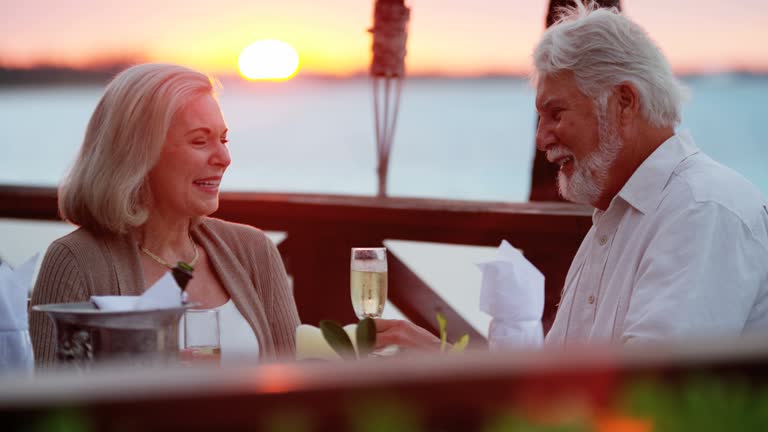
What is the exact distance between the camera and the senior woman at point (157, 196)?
2285 millimetres

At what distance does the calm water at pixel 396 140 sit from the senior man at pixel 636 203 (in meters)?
0.27

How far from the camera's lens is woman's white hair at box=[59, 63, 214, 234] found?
2314mm

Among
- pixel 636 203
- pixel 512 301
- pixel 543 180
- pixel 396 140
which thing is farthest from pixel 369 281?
pixel 396 140

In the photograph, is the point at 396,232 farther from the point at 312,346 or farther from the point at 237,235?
the point at 312,346

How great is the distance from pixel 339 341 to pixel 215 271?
0.98m

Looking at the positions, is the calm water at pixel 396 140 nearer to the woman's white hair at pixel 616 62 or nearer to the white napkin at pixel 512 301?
the woman's white hair at pixel 616 62

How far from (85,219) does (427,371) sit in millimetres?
1950

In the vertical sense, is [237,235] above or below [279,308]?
above

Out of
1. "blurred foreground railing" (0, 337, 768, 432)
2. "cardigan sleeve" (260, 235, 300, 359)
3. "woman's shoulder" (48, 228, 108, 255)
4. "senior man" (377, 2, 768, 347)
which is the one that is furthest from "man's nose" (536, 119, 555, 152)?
"blurred foreground railing" (0, 337, 768, 432)

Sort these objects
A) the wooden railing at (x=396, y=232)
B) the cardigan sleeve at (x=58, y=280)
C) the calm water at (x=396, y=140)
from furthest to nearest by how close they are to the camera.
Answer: the calm water at (x=396, y=140) → the wooden railing at (x=396, y=232) → the cardigan sleeve at (x=58, y=280)

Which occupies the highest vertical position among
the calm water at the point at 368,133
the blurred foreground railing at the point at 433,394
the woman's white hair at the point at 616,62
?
the woman's white hair at the point at 616,62

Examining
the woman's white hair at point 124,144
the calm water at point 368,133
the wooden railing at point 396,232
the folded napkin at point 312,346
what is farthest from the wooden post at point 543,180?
the calm water at point 368,133

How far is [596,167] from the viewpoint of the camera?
222cm

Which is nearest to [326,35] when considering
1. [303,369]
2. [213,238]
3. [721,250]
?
[213,238]
